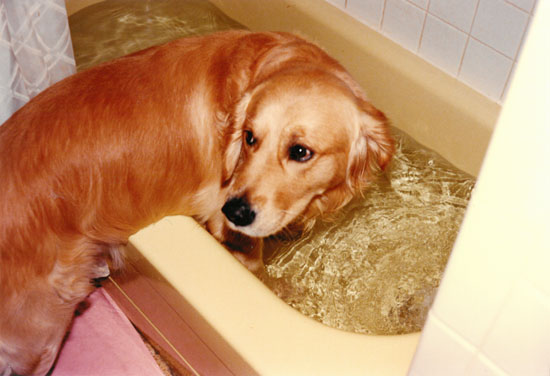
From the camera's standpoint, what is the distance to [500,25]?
1859 mm

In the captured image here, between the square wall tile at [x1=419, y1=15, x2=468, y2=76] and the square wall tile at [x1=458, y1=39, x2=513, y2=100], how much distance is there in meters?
0.03

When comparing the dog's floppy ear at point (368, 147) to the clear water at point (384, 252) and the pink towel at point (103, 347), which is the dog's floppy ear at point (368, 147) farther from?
the pink towel at point (103, 347)

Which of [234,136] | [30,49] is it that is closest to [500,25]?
[234,136]

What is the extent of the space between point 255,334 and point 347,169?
2.02 feet

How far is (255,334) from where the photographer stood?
1.30 meters

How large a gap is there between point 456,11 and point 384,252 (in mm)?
881

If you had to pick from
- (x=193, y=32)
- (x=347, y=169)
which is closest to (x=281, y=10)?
(x=193, y=32)

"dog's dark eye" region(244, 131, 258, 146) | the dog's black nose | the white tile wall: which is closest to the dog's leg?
the dog's black nose

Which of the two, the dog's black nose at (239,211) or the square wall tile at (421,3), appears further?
the square wall tile at (421,3)

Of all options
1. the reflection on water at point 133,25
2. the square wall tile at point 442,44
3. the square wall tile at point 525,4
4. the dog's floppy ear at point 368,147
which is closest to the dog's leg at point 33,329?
the dog's floppy ear at point 368,147

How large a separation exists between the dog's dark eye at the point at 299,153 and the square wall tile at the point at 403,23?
888 millimetres

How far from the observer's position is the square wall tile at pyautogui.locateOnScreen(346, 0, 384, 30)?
222cm

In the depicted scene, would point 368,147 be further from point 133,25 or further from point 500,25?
point 133,25

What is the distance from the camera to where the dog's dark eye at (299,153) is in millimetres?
1515
